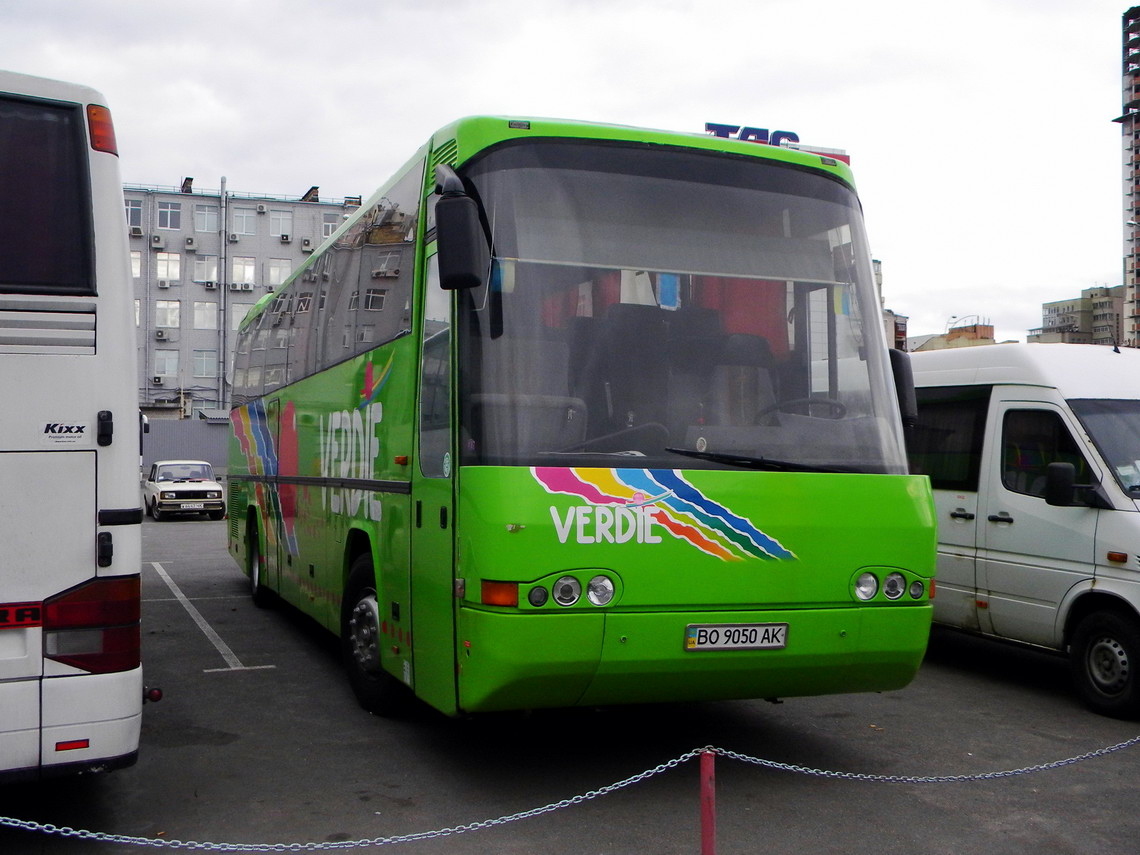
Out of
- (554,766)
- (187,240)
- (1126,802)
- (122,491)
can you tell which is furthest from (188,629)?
(187,240)

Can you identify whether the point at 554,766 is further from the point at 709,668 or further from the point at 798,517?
the point at 798,517

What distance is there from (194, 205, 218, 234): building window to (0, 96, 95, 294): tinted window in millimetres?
61362

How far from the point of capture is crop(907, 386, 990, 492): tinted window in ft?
31.2

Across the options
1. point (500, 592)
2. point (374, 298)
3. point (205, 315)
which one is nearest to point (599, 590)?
point (500, 592)

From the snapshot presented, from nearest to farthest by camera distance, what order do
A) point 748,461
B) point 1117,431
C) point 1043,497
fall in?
point 748,461 < point 1117,431 < point 1043,497

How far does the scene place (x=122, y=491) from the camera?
4859 millimetres

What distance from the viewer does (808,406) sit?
6.12 metres

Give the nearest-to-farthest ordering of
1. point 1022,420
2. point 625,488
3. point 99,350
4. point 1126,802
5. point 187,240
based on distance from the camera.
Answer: point 99,350
point 625,488
point 1126,802
point 1022,420
point 187,240

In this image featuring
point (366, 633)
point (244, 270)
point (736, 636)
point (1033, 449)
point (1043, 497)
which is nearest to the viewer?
point (736, 636)

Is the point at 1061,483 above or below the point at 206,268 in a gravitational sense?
below

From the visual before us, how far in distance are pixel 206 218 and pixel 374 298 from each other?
5903cm

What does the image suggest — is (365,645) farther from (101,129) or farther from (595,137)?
(101,129)

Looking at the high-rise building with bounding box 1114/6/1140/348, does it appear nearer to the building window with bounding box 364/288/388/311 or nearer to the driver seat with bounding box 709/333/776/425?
the building window with bounding box 364/288/388/311

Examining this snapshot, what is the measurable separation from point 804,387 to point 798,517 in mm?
727
